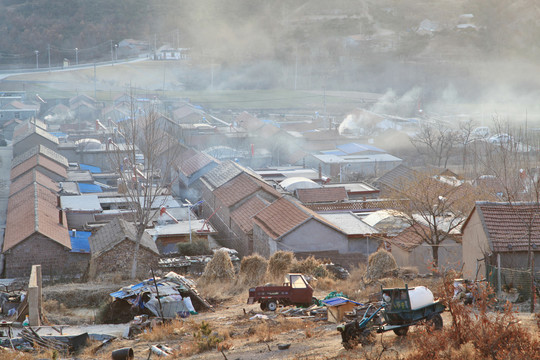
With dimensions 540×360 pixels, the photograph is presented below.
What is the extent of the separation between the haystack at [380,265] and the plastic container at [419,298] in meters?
6.35

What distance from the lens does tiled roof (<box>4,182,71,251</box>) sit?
68.7 feet

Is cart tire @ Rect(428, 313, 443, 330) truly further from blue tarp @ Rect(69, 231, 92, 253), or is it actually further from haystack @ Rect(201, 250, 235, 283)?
blue tarp @ Rect(69, 231, 92, 253)

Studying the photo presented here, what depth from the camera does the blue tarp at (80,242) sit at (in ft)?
70.5

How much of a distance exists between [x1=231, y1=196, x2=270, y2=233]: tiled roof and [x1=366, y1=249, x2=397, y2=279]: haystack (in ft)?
24.6

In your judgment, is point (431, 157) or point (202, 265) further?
point (431, 157)

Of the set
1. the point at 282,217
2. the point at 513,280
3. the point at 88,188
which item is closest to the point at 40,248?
the point at 282,217

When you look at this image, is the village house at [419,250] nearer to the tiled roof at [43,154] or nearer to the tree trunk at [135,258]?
the tree trunk at [135,258]

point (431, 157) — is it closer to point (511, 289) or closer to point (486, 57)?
point (511, 289)

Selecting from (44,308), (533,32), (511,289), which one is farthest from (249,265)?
(533,32)

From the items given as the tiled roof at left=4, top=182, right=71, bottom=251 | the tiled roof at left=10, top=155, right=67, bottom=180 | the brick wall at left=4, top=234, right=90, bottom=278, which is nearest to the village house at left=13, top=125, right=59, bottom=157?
the tiled roof at left=10, top=155, right=67, bottom=180

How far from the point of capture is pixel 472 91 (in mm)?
89000

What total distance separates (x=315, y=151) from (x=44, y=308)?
31.4 metres

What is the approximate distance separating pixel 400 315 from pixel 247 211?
1554 cm

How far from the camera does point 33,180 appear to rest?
29.0m
